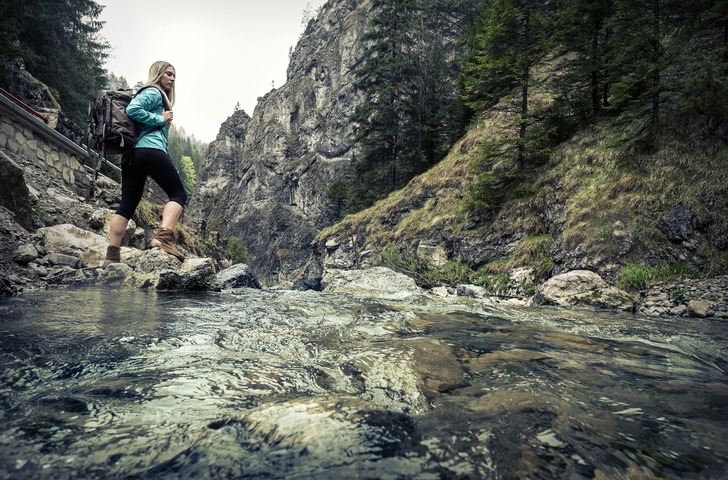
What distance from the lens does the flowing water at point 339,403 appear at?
3.29 feet

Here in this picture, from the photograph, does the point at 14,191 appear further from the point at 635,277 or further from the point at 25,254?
the point at 635,277

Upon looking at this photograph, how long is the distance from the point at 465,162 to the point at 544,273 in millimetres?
8544

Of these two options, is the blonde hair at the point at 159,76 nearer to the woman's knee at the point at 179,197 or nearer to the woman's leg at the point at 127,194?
the woman's leg at the point at 127,194

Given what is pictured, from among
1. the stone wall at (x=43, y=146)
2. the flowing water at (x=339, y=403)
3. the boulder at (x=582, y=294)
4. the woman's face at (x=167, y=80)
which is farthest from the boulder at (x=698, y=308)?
the stone wall at (x=43, y=146)

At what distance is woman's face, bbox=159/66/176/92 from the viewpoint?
15.1 feet

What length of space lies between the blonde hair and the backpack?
0.19 meters

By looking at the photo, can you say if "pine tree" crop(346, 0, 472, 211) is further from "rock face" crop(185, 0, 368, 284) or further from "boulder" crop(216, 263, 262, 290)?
"rock face" crop(185, 0, 368, 284)

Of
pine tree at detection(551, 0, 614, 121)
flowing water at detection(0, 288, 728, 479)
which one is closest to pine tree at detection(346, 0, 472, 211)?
pine tree at detection(551, 0, 614, 121)

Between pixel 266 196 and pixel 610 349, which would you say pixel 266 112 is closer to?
pixel 266 196

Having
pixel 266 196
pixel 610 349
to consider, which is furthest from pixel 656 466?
pixel 266 196

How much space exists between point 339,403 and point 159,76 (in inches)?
199

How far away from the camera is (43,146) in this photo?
32.1ft

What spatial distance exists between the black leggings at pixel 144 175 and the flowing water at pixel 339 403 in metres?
1.99

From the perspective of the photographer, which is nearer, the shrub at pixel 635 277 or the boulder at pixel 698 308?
the boulder at pixel 698 308
